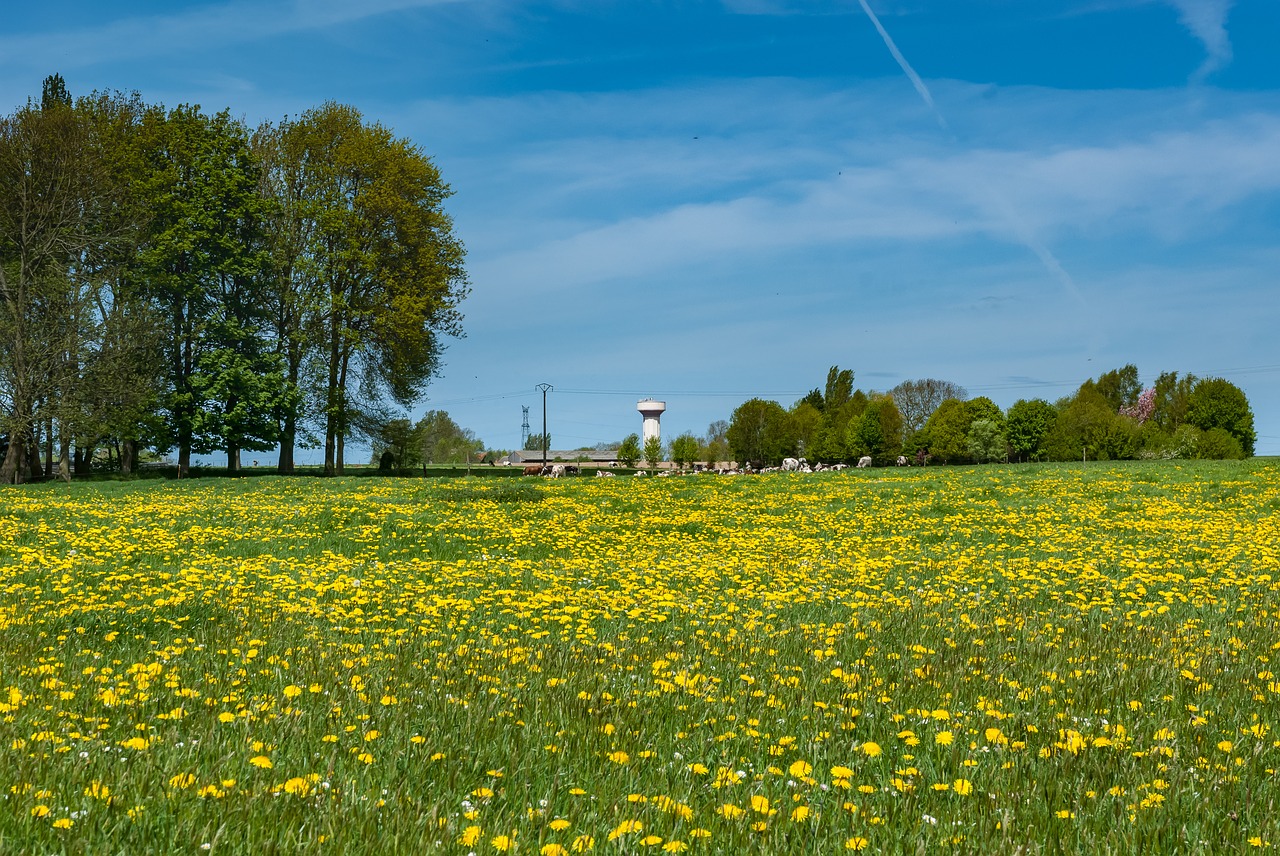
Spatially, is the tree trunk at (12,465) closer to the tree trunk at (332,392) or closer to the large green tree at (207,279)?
the large green tree at (207,279)

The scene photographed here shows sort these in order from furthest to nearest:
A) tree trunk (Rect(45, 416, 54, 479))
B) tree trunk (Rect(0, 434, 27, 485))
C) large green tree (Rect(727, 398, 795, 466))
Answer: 1. large green tree (Rect(727, 398, 795, 466))
2. tree trunk (Rect(45, 416, 54, 479))
3. tree trunk (Rect(0, 434, 27, 485))

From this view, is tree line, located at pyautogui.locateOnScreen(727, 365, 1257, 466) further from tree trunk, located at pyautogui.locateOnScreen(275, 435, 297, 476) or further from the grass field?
the grass field

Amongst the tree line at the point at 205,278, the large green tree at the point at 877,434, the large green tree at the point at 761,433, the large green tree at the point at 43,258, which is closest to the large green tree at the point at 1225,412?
the large green tree at the point at 877,434

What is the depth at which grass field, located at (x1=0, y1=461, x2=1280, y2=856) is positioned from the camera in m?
3.87

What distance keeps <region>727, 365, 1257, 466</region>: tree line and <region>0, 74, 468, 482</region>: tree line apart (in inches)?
2077

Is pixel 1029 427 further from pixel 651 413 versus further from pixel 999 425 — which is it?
pixel 651 413

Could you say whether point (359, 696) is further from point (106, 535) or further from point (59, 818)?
point (106, 535)

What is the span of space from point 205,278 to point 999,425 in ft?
243

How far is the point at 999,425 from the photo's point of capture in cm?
9050

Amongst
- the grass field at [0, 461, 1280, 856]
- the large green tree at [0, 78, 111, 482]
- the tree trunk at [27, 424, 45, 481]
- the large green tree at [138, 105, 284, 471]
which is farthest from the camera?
the tree trunk at [27, 424, 45, 481]

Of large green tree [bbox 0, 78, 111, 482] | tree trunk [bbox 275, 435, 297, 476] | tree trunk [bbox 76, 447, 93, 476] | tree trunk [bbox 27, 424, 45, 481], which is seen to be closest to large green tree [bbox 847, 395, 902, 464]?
tree trunk [bbox 275, 435, 297, 476]

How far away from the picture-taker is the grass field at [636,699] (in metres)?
3.87

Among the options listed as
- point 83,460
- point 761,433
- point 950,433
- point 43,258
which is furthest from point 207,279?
point 761,433

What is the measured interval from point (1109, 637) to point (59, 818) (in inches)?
328
